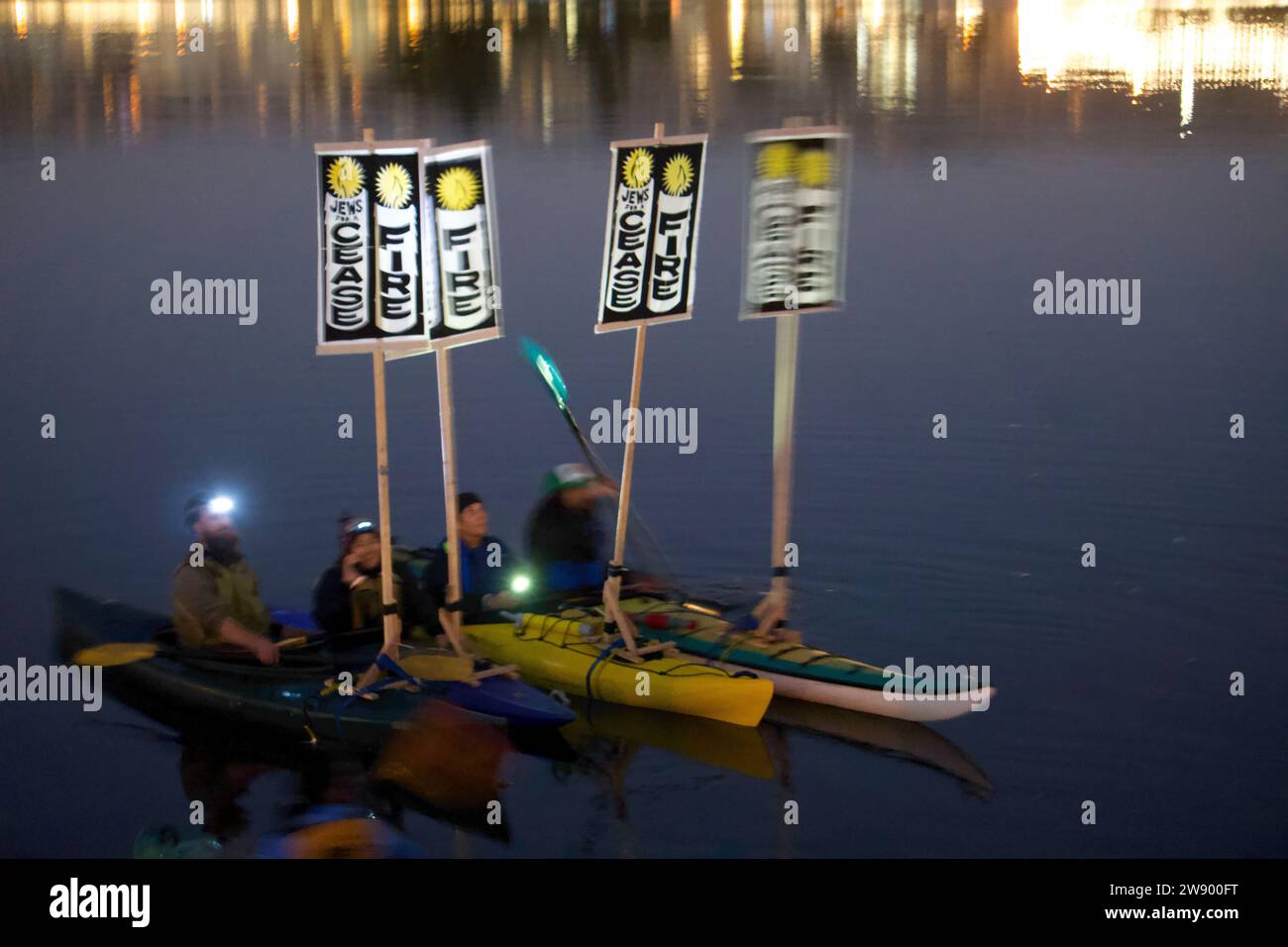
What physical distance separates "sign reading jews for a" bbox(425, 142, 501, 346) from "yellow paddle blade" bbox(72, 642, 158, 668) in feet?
8.56

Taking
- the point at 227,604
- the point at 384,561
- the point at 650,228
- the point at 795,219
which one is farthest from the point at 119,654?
the point at 795,219

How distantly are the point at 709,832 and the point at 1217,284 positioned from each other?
1350cm

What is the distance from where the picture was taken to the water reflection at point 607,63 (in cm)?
3042

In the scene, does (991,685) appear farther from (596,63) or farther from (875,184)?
(596,63)

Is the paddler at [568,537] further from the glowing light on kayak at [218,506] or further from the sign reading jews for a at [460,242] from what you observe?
the glowing light on kayak at [218,506]

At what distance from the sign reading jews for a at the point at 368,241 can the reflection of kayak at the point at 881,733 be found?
3265mm

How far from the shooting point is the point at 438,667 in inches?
418

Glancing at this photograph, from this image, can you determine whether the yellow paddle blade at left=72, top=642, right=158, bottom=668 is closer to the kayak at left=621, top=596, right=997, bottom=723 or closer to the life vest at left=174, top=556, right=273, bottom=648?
the life vest at left=174, top=556, right=273, bottom=648

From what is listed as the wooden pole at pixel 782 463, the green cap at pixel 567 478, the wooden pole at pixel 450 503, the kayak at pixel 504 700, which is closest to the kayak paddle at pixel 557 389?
the green cap at pixel 567 478

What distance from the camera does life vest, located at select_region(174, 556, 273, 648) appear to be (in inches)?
432

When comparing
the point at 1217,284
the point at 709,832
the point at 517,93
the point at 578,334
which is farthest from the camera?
the point at 517,93

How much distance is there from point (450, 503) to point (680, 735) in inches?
76.6

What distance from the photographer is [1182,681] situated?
1184 cm

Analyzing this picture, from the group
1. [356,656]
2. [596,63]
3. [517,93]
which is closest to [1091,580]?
[356,656]
